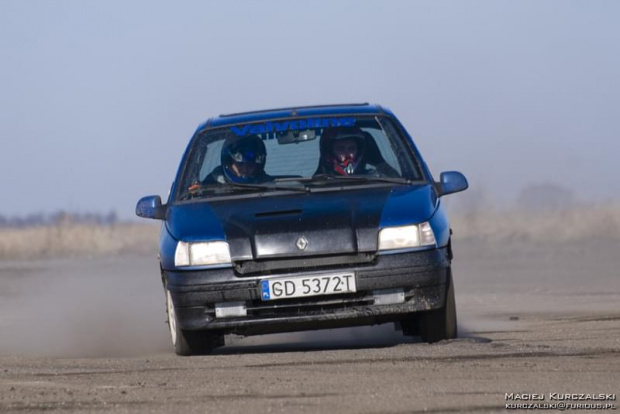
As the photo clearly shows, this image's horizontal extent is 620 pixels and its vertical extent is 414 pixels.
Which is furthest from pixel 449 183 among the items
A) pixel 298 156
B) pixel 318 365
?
pixel 318 365

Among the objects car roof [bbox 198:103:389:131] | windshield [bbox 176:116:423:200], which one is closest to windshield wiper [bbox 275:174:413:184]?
windshield [bbox 176:116:423:200]

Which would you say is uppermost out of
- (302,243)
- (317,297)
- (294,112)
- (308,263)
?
(294,112)

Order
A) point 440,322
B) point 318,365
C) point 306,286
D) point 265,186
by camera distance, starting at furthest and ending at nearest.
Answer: point 265,186
point 440,322
point 306,286
point 318,365

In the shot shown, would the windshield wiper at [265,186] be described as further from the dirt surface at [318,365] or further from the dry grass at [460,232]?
the dry grass at [460,232]

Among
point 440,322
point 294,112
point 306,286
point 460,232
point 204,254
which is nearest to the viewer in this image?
point 306,286

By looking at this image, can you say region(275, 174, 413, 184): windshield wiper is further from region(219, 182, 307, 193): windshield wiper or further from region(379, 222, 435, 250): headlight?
region(379, 222, 435, 250): headlight

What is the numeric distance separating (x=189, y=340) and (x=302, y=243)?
3.22ft

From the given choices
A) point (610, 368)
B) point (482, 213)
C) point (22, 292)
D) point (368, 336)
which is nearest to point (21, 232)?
point (482, 213)

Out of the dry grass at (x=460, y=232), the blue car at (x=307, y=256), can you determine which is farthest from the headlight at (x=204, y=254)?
the dry grass at (x=460, y=232)

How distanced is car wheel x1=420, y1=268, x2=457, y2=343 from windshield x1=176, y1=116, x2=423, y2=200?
0.92 meters

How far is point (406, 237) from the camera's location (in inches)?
333

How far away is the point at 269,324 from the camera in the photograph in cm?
840

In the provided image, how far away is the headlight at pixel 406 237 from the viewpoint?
841 cm

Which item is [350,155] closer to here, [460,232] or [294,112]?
[294,112]
